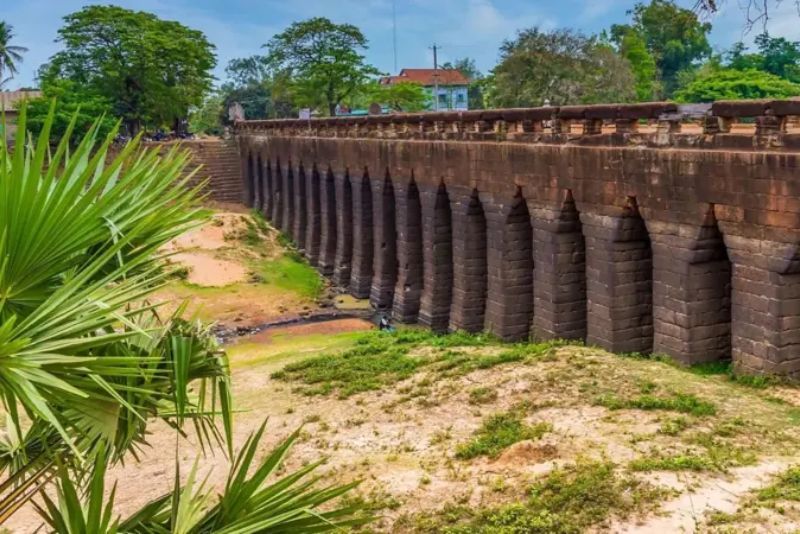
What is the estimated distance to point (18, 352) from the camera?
3.97 m

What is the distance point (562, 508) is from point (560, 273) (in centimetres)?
931

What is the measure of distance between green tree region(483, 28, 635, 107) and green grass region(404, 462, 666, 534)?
41020 mm

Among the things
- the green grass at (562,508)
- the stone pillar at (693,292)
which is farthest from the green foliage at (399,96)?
the green grass at (562,508)

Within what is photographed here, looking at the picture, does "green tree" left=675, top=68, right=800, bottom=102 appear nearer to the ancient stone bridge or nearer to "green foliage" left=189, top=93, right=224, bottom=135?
the ancient stone bridge

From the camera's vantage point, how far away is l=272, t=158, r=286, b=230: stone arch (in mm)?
41156

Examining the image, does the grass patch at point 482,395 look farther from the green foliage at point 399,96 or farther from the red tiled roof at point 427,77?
the red tiled roof at point 427,77

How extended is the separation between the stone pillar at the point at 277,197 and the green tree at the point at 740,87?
21.9 meters

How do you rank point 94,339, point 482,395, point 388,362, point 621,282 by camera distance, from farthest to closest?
point 388,362
point 621,282
point 482,395
point 94,339

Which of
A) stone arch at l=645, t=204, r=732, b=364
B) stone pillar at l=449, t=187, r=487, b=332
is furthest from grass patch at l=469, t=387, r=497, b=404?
stone pillar at l=449, t=187, r=487, b=332

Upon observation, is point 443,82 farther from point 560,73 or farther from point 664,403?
point 664,403

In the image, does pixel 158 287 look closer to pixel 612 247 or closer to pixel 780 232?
pixel 780 232

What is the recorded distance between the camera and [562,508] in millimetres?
8531

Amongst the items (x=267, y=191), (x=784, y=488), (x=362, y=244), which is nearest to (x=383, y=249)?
(x=362, y=244)

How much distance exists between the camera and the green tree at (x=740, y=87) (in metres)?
→ 45.1
